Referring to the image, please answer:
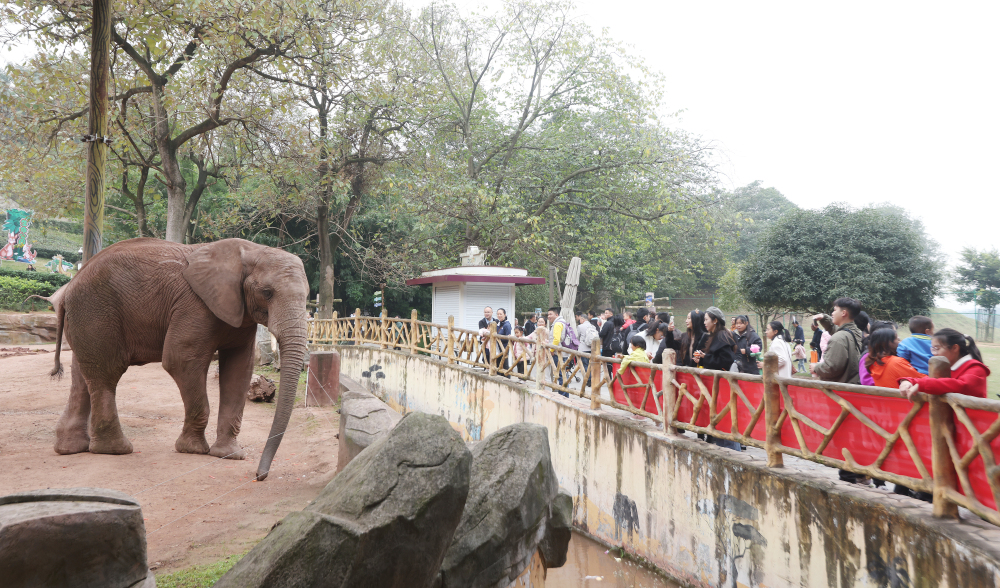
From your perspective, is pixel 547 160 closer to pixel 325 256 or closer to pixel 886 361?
pixel 325 256

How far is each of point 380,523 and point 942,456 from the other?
3347 mm

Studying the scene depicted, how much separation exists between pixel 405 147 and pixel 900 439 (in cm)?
1500

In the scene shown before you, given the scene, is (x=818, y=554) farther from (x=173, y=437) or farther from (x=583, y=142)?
(x=583, y=142)

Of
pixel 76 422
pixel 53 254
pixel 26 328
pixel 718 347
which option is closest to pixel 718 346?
pixel 718 347

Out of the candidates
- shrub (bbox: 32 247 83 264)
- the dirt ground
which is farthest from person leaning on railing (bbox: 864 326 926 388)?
shrub (bbox: 32 247 83 264)

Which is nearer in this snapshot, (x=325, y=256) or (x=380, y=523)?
(x=380, y=523)

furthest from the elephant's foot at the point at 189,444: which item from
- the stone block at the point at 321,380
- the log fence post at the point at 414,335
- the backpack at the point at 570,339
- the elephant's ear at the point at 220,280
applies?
the log fence post at the point at 414,335

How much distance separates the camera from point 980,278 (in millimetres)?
→ 25250

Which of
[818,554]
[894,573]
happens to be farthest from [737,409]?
[894,573]

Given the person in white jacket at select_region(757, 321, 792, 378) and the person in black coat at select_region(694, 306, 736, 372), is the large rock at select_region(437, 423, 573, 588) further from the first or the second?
the person in white jacket at select_region(757, 321, 792, 378)

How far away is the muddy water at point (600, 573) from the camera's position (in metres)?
5.97

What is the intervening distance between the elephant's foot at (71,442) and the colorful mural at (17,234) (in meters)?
24.7

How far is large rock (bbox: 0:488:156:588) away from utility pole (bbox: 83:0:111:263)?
447 cm

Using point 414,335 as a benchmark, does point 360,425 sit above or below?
below
